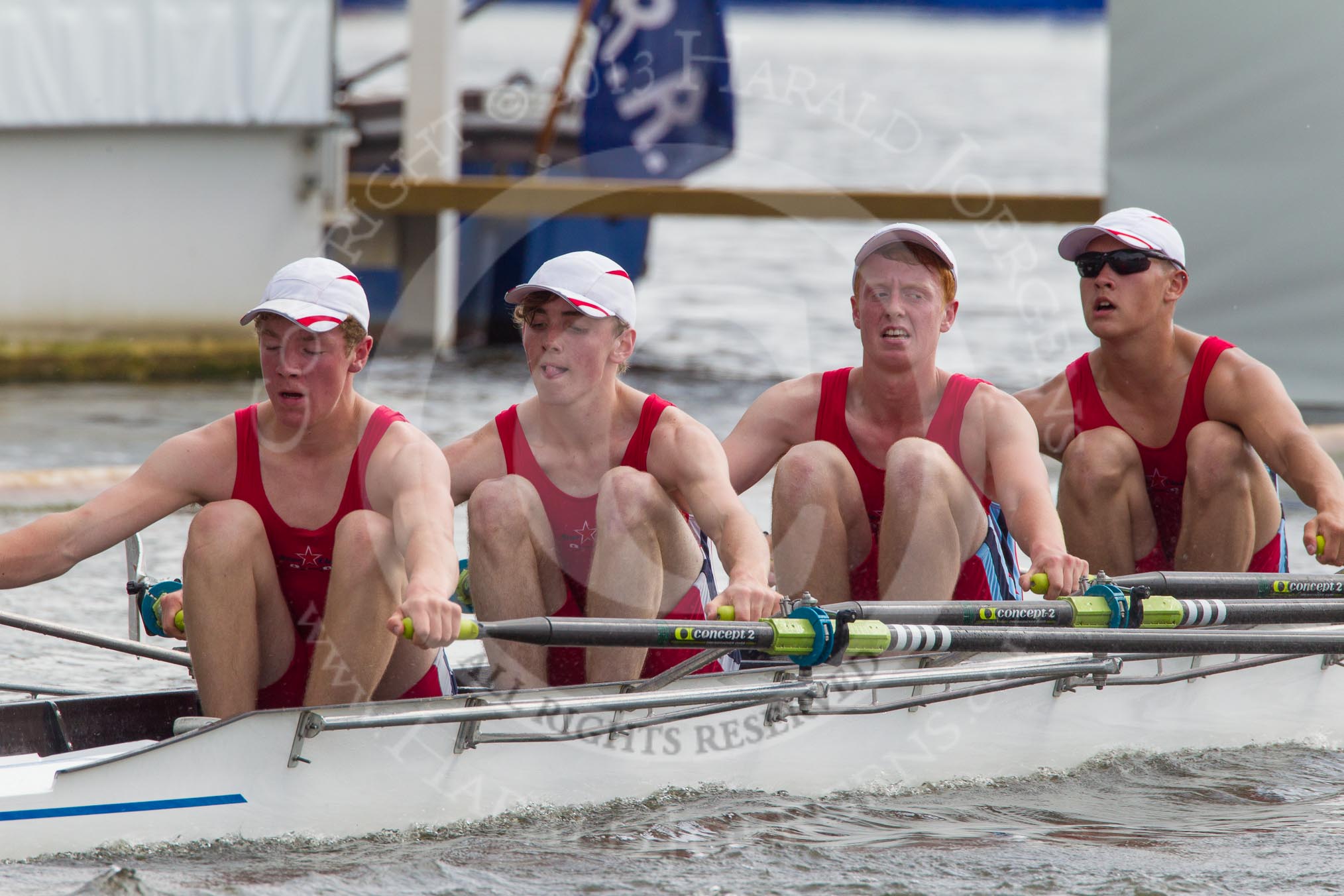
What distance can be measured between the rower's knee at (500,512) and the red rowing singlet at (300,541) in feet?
0.97

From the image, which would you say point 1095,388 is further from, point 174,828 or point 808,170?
point 808,170

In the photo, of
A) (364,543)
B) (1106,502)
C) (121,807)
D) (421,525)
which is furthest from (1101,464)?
(121,807)

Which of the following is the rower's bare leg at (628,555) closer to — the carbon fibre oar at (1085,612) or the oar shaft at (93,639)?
the carbon fibre oar at (1085,612)

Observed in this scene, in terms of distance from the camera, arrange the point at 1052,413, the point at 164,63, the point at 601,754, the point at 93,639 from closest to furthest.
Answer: the point at 601,754 < the point at 93,639 < the point at 1052,413 < the point at 164,63

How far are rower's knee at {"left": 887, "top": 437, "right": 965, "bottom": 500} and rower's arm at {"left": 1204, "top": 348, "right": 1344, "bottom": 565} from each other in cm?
102

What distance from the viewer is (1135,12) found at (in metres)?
8.89

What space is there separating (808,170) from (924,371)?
93.9 ft

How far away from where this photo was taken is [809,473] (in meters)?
4.16

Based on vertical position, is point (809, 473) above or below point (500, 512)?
above

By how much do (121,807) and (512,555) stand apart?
3.38 ft

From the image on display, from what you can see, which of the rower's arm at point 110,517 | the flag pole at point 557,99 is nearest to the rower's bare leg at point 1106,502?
the rower's arm at point 110,517

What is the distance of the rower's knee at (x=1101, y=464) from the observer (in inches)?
181

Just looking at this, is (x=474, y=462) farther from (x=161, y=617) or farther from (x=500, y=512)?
(x=161, y=617)

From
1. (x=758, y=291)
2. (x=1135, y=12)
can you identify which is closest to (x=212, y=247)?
(x=1135, y=12)
